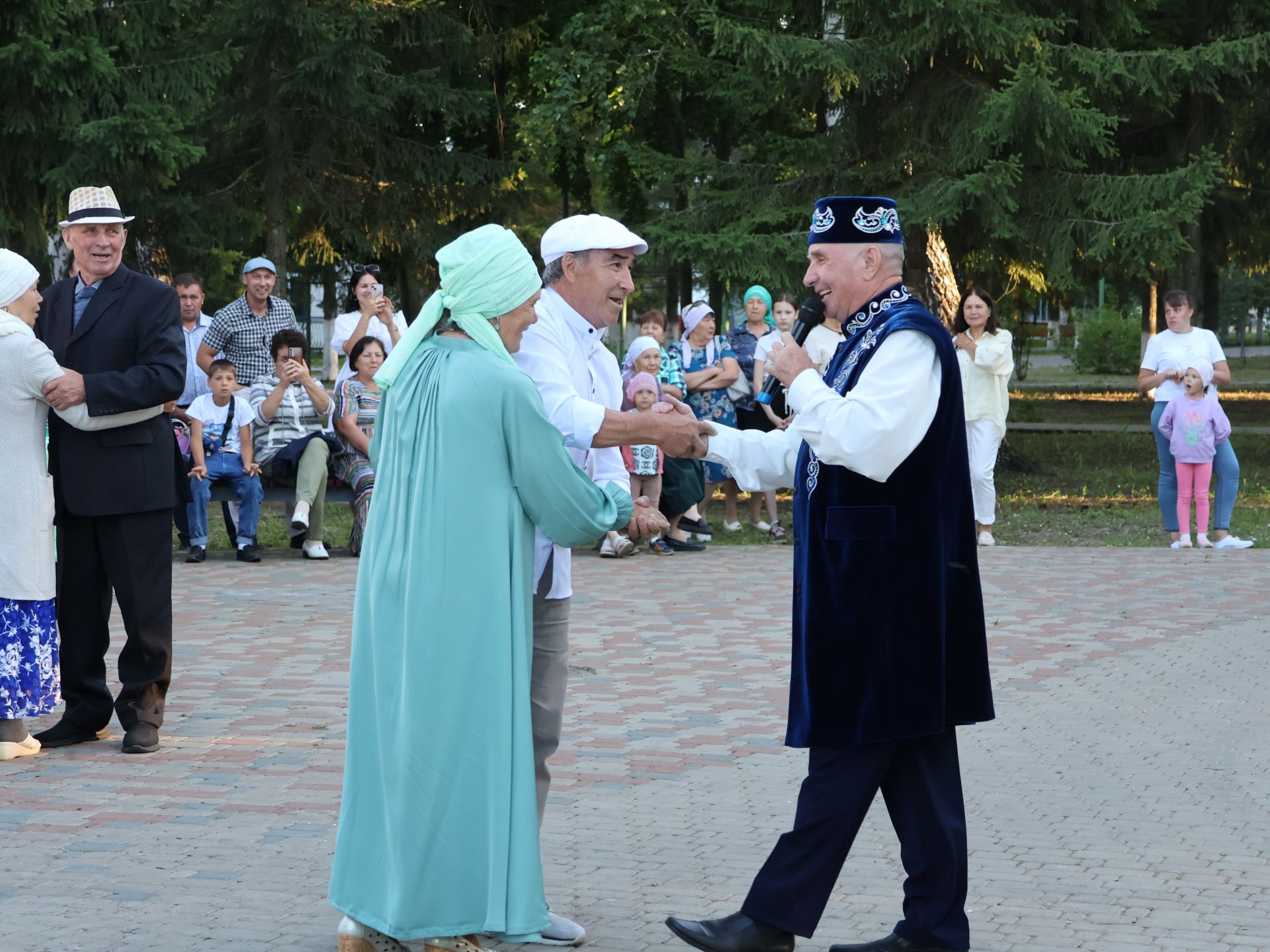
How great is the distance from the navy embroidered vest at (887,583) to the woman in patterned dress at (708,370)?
9.59 meters

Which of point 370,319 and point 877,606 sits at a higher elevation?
point 370,319

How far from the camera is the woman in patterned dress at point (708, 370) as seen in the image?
14.1 metres

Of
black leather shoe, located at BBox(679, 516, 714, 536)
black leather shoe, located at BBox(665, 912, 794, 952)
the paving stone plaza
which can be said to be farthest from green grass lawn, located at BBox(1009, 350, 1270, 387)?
black leather shoe, located at BBox(665, 912, 794, 952)

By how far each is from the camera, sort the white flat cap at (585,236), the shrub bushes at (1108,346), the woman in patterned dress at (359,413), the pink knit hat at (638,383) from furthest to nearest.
Result: the shrub bushes at (1108,346)
the woman in patterned dress at (359,413)
the pink knit hat at (638,383)
the white flat cap at (585,236)

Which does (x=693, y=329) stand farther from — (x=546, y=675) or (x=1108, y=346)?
(x=1108, y=346)

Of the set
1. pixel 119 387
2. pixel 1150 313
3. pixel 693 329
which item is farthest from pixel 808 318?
pixel 1150 313

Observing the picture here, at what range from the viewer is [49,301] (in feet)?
23.6

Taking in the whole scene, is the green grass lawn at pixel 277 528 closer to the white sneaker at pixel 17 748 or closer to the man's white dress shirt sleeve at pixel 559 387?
the white sneaker at pixel 17 748

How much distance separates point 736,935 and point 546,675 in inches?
36.7

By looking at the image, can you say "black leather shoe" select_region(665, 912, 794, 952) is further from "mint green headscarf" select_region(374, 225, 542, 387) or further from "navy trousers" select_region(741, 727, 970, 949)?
"mint green headscarf" select_region(374, 225, 542, 387)

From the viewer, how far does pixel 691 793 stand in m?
6.23

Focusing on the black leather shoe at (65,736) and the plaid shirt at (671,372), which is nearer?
the black leather shoe at (65,736)

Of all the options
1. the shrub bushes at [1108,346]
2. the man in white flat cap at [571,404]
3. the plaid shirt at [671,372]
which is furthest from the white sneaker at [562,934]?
the shrub bushes at [1108,346]

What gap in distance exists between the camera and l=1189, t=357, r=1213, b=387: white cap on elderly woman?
13.3 meters
